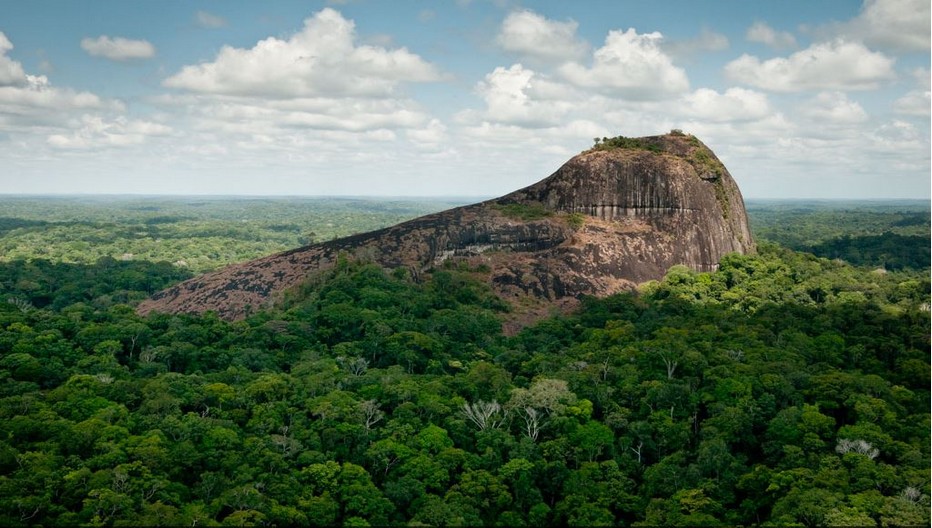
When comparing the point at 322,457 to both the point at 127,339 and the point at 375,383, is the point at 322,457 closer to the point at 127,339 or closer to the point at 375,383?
the point at 375,383

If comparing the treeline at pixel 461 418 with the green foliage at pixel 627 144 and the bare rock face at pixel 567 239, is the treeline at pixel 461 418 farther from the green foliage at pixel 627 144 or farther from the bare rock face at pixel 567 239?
the green foliage at pixel 627 144

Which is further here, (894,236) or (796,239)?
(796,239)

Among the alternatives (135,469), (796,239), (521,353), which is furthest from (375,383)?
(796,239)

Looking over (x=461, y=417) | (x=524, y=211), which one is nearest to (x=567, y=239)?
(x=524, y=211)

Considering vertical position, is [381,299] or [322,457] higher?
[381,299]

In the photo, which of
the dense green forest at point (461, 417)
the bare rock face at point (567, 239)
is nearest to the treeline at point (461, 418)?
the dense green forest at point (461, 417)

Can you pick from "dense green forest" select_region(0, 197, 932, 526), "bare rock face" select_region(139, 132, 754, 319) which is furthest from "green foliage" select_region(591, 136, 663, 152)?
"dense green forest" select_region(0, 197, 932, 526)

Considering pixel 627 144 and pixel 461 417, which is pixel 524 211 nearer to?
pixel 627 144
